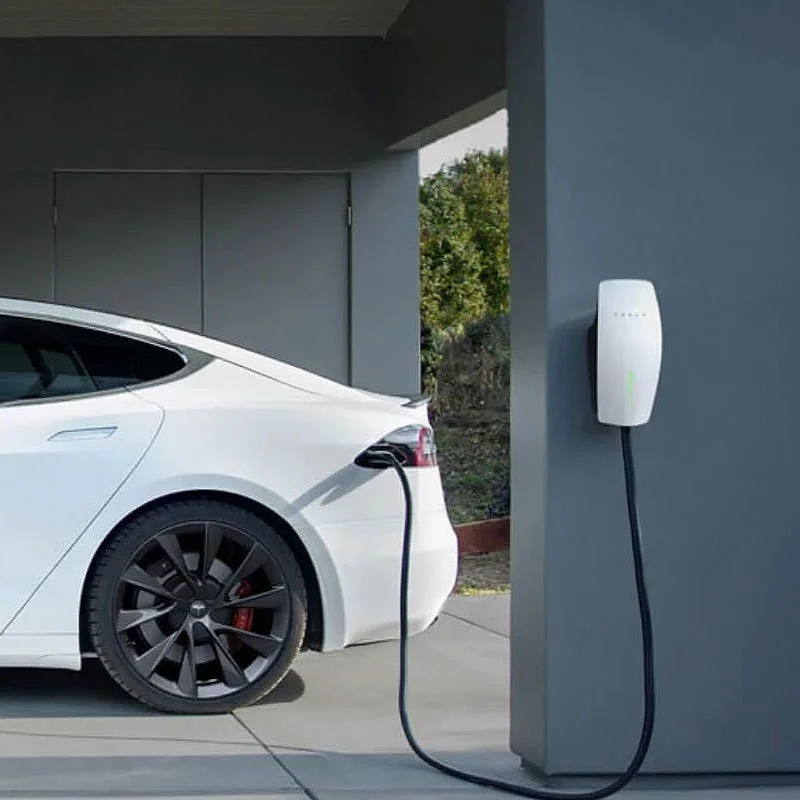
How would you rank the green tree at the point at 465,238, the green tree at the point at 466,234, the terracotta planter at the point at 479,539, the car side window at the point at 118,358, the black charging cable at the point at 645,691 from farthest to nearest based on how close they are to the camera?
the green tree at the point at 466,234
the green tree at the point at 465,238
the terracotta planter at the point at 479,539
the car side window at the point at 118,358
the black charging cable at the point at 645,691

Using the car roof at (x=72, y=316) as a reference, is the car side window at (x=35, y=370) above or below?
below

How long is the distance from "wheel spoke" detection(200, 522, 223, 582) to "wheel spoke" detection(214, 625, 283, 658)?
213 millimetres

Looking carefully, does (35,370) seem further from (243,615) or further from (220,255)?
(220,255)

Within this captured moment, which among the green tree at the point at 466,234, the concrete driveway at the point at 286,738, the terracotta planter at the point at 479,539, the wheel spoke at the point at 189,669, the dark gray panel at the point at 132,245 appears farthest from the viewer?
the green tree at the point at 466,234

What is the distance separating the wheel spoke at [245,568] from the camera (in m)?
6.00

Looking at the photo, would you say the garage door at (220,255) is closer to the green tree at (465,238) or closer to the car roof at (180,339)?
the car roof at (180,339)

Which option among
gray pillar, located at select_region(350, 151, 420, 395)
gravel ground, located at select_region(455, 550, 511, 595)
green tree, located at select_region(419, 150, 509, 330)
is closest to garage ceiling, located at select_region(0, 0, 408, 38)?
gray pillar, located at select_region(350, 151, 420, 395)

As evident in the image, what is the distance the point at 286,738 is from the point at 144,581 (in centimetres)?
75

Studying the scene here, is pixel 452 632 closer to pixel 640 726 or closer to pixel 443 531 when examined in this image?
pixel 443 531

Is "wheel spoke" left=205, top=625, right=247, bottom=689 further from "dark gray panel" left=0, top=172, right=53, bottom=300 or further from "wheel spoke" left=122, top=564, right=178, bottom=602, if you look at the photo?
"dark gray panel" left=0, top=172, right=53, bottom=300

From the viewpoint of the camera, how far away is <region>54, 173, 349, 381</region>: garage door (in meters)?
10.8

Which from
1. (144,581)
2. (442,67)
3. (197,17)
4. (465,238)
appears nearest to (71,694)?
(144,581)

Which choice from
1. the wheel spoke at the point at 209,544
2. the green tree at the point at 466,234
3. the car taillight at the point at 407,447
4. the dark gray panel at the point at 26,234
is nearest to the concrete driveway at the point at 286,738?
the wheel spoke at the point at 209,544

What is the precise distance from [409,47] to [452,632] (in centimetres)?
365
